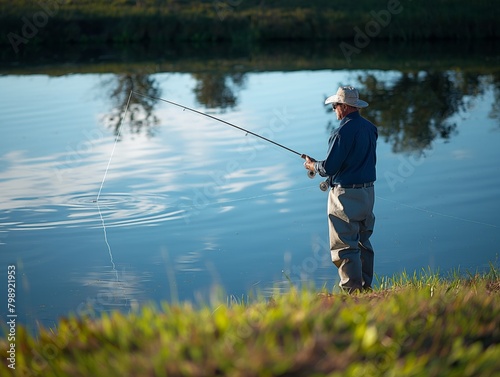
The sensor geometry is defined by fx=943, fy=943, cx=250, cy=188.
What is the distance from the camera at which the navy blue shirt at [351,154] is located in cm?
647

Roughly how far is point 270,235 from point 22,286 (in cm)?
246

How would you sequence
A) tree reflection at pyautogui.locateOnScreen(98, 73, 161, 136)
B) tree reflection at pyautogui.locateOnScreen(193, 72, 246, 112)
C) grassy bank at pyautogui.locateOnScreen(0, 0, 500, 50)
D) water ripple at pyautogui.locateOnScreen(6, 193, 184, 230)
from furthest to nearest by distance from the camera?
grassy bank at pyautogui.locateOnScreen(0, 0, 500, 50), tree reflection at pyautogui.locateOnScreen(193, 72, 246, 112), tree reflection at pyautogui.locateOnScreen(98, 73, 161, 136), water ripple at pyautogui.locateOnScreen(6, 193, 184, 230)

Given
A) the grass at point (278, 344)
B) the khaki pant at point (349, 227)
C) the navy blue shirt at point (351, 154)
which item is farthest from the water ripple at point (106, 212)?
the grass at point (278, 344)

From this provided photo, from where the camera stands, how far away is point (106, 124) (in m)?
16.6

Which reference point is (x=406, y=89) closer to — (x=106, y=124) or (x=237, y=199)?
(x=106, y=124)

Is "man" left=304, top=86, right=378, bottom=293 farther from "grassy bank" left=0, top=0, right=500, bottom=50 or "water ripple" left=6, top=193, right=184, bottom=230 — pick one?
"grassy bank" left=0, top=0, right=500, bottom=50

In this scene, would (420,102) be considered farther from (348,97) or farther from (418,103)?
(348,97)

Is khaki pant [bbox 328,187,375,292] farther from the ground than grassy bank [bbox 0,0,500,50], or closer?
closer

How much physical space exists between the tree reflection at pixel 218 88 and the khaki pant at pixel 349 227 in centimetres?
1094

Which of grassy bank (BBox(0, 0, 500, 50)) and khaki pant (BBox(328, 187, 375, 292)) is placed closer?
khaki pant (BBox(328, 187, 375, 292))

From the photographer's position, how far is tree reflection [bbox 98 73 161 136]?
1636 centimetres

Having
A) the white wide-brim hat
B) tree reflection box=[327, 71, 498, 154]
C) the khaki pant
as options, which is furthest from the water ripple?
tree reflection box=[327, 71, 498, 154]

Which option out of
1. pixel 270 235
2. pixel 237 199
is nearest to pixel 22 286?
pixel 270 235

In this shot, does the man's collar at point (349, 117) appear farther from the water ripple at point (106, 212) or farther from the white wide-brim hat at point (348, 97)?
the water ripple at point (106, 212)
